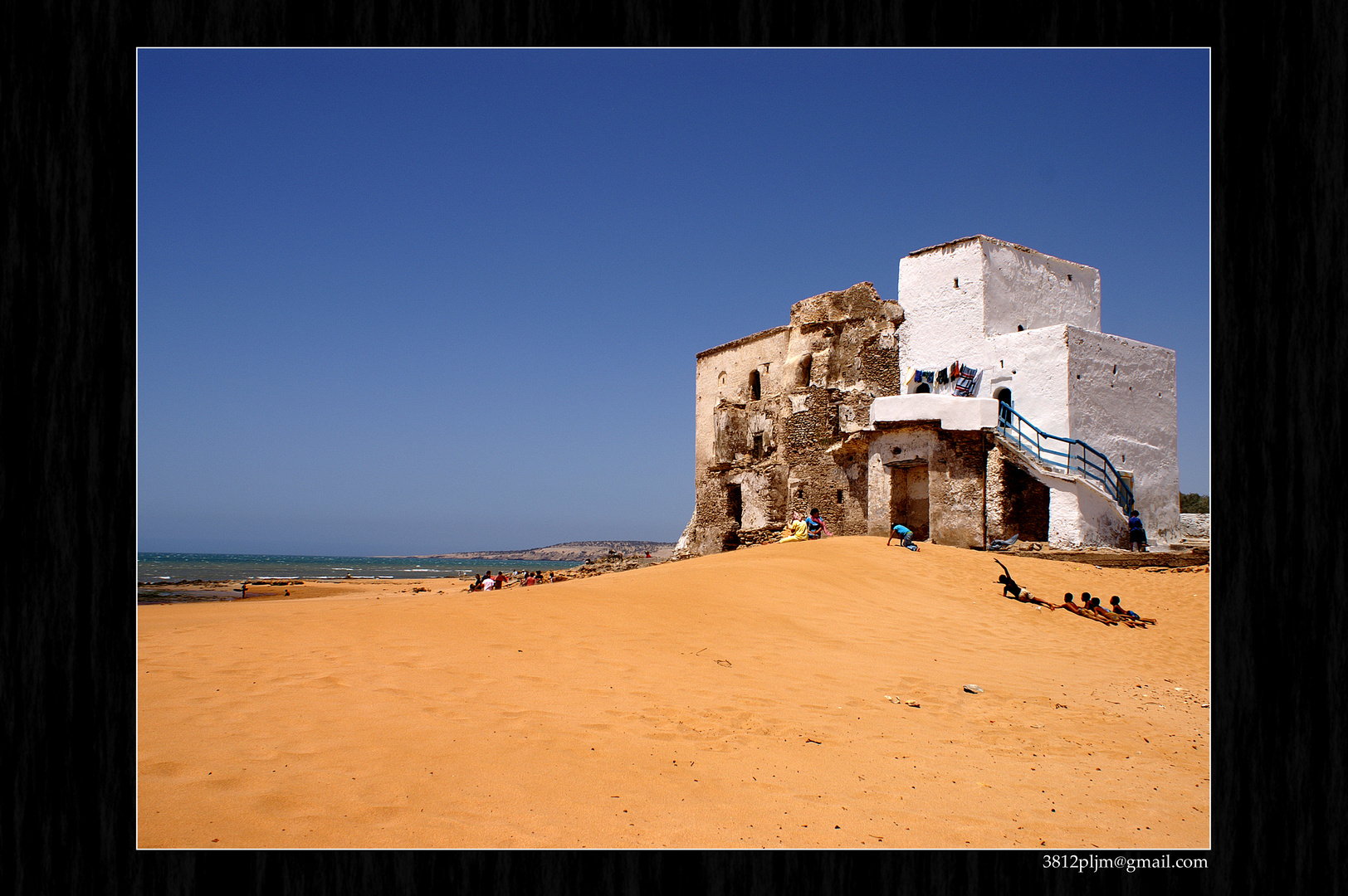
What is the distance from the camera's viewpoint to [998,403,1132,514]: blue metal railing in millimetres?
19000

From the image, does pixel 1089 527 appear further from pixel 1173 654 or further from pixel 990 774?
pixel 990 774

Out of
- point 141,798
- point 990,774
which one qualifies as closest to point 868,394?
point 990,774

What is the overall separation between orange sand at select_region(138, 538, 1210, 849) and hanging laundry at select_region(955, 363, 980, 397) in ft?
49.2

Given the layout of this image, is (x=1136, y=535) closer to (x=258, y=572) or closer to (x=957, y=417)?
(x=957, y=417)

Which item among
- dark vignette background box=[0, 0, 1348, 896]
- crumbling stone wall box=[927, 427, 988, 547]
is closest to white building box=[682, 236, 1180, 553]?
crumbling stone wall box=[927, 427, 988, 547]

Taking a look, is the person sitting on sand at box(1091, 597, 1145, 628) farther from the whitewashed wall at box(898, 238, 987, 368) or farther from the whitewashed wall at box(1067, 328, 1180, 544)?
the whitewashed wall at box(898, 238, 987, 368)

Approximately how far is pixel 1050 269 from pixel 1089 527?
32.9 ft

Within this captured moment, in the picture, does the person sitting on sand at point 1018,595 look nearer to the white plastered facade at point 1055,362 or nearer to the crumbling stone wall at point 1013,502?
the crumbling stone wall at point 1013,502

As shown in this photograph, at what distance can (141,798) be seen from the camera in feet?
9.33
